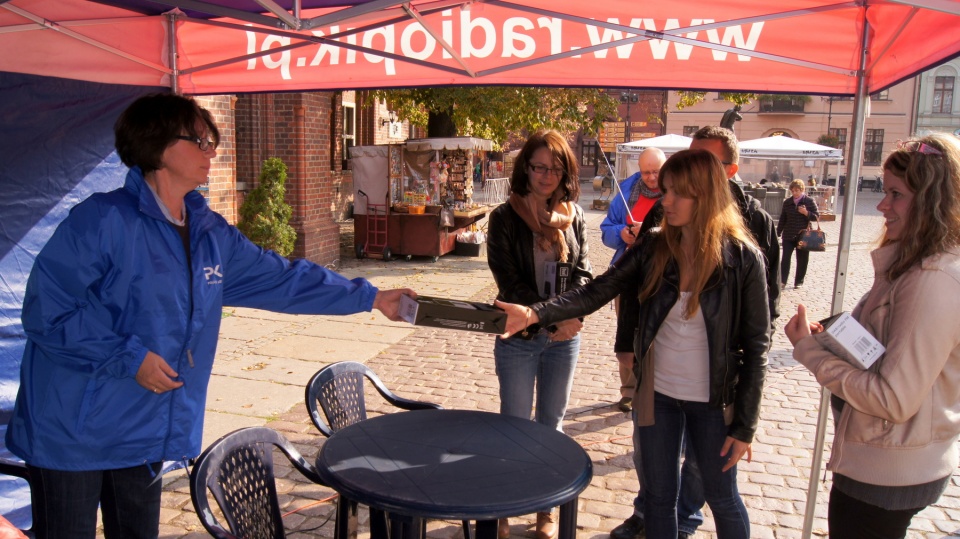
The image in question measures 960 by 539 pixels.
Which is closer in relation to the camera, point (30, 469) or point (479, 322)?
point (30, 469)

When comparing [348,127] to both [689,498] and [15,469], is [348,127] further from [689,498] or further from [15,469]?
[15,469]

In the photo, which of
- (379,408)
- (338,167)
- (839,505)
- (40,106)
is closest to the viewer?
(839,505)

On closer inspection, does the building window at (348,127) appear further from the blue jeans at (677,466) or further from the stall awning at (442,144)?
the blue jeans at (677,466)

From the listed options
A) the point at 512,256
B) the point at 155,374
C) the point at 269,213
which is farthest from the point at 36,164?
the point at 269,213

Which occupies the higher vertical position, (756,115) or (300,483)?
(756,115)

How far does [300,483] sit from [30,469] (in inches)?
77.6

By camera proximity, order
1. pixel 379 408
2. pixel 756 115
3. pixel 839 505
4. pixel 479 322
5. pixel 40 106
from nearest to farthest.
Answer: pixel 839 505 → pixel 479 322 → pixel 40 106 → pixel 379 408 → pixel 756 115

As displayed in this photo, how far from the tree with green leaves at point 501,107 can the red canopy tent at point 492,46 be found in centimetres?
844

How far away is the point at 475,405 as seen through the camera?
5641mm

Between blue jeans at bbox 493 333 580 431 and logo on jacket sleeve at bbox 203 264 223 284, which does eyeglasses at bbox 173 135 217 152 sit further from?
blue jeans at bbox 493 333 580 431

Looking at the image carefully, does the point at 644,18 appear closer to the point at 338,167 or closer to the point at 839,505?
the point at 839,505

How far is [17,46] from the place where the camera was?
3.49 m

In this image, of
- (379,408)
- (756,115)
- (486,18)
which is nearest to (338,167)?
(379,408)

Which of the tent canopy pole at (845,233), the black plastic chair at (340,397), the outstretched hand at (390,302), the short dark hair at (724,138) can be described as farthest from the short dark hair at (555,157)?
the tent canopy pole at (845,233)
